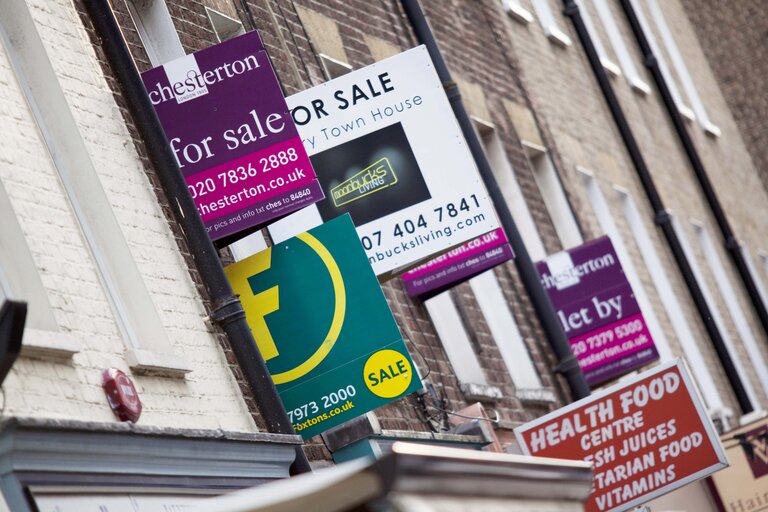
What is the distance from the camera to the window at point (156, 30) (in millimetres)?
11461

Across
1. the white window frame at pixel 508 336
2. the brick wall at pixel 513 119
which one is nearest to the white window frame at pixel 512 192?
the brick wall at pixel 513 119

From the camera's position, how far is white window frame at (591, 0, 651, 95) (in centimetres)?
2727

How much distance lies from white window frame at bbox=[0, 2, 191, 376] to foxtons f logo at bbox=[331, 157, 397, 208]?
254 cm

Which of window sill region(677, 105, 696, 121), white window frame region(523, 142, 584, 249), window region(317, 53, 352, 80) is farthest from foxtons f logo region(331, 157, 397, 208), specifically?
window sill region(677, 105, 696, 121)

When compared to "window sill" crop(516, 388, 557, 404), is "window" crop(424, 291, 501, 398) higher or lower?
higher

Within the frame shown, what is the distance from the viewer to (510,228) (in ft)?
52.9

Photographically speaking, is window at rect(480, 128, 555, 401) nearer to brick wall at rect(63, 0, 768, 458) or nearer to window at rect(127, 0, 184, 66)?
brick wall at rect(63, 0, 768, 458)

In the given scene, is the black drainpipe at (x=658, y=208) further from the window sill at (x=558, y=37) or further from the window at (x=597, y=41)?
the window at (x=597, y=41)

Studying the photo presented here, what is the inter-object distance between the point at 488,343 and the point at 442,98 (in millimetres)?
4435

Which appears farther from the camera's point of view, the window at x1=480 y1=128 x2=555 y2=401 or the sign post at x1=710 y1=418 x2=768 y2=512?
the window at x1=480 y1=128 x2=555 y2=401

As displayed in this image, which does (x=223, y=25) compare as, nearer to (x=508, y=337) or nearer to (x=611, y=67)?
(x=508, y=337)

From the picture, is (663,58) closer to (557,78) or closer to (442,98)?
(557,78)

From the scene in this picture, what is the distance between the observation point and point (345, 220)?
10367 mm

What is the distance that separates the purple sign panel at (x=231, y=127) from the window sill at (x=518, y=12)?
11.4 metres
